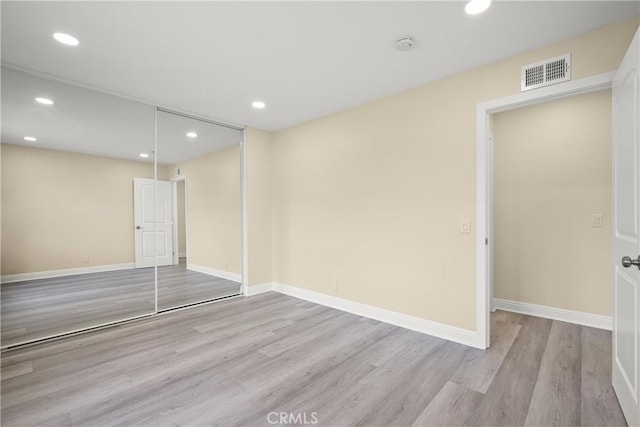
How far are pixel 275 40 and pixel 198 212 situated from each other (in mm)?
3657

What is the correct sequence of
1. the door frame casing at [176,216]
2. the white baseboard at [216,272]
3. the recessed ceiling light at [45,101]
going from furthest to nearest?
1. the white baseboard at [216,272]
2. the door frame casing at [176,216]
3. the recessed ceiling light at [45,101]

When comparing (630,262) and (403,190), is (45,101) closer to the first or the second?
(403,190)

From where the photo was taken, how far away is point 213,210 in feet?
16.8

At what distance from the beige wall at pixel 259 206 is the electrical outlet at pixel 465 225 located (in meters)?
3.06

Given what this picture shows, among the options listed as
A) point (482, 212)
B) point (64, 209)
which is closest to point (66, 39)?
point (64, 209)

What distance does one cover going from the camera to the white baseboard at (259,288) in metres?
4.51

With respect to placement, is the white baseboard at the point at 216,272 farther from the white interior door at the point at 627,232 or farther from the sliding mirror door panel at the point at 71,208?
the white interior door at the point at 627,232

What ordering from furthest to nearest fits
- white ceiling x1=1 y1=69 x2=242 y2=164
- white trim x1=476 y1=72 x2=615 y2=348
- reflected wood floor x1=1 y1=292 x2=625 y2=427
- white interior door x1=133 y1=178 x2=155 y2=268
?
white interior door x1=133 y1=178 x2=155 y2=268
white ceiling x1=1 y1=69 x2=242 y2=164
white trim x1=476 y1=72 x2=615 y2=348
reflected wood floor x1=1 y1=292 x2=625 y2=427

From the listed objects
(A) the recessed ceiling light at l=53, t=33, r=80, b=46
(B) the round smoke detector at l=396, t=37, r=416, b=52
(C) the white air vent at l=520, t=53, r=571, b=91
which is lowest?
(C) the white air vent at l=520, t=53, r=571, b=91

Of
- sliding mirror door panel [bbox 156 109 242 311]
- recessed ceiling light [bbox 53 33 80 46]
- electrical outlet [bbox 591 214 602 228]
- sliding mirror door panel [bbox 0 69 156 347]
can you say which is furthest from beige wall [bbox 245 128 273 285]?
electrical outlet [bbox 591 214 602 228]

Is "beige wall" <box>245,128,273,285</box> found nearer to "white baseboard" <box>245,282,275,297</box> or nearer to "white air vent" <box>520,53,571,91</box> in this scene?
"white baseboard" <box>245,282,275,297</box>

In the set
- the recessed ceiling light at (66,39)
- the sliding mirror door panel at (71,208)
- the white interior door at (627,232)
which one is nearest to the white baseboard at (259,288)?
the sliding mirror door panel at (71,208)

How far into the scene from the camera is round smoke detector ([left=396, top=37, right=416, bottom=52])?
227 cm

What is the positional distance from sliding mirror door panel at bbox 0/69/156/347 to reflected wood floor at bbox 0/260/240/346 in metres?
0.01
